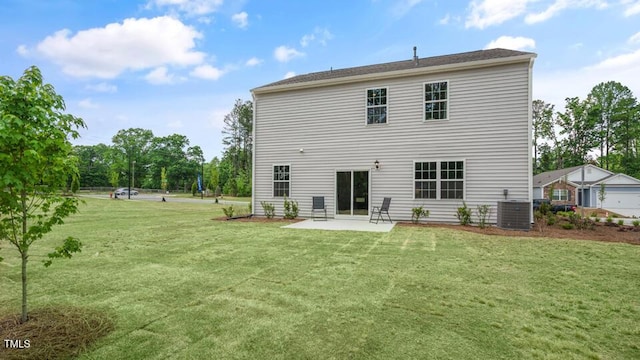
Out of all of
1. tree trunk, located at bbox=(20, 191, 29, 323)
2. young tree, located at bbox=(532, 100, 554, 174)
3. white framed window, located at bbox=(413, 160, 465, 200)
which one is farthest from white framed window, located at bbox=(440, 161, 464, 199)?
young tree, located at bbox=(532, 100, 554, 174)

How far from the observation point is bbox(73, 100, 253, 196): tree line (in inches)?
1813

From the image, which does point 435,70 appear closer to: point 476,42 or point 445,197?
point 445,197

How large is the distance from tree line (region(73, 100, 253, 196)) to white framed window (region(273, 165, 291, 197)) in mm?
34933

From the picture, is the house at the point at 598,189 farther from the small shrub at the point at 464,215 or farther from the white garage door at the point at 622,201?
the small shrub at the point at 464,215

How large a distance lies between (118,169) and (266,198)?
200 feet

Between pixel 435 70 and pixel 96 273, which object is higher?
pixel 435 70

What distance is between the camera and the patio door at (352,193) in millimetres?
10516

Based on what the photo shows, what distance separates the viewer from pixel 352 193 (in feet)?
35.0

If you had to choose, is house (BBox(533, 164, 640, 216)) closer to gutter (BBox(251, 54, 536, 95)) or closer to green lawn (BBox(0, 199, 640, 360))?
gutter (BBox(251, 54, 536, 95))

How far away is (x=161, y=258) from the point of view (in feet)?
16.7

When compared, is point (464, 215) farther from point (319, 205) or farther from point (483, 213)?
point (319, 205)

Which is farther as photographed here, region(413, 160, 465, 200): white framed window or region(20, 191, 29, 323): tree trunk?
region(413, 160, 465, 200): white framed window

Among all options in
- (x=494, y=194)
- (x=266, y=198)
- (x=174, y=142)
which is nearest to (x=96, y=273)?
(x=266, y=198)

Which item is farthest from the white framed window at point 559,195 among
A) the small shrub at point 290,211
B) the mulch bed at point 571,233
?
the small shrub at point 290,211
